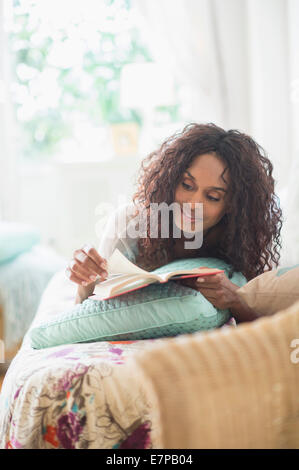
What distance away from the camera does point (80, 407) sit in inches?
32.7

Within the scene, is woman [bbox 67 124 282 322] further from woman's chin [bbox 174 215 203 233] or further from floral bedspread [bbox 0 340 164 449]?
floral bedspread [bbox 0 340 164 449]

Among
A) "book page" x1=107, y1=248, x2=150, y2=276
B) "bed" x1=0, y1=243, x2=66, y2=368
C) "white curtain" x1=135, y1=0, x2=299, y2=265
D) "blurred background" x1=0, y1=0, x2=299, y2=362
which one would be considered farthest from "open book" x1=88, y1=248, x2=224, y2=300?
"white curtain" x1=135, y1=0, x2=299, y2=265

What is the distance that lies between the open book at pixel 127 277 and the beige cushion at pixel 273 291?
0.09m

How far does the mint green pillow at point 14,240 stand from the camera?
1.94 metres

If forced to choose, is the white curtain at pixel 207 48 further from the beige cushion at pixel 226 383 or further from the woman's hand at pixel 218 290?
the beige cushion at pixel 226 383

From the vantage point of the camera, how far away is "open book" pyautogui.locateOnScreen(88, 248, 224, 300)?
925 mm

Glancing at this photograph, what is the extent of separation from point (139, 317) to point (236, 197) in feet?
1.21

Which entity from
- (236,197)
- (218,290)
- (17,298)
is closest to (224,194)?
(236,197)

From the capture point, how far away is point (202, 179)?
3.75 feet

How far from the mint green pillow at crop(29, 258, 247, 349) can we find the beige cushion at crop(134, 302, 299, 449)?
0.29m

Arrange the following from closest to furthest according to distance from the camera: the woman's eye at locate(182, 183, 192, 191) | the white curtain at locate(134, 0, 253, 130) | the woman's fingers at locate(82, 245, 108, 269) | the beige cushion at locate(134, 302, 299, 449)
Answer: the beige cushion at locate(134, 302, 299, 449) → the woman's fingers at locate(82, 245, 108, 269) → the woman's eye at locate(182, 183, 192, 191) → the white curtain at locate(134, 0, 253, 130)

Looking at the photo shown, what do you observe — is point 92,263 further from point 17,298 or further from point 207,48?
point 207,48

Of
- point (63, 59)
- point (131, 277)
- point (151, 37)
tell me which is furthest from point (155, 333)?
point (63, 59)

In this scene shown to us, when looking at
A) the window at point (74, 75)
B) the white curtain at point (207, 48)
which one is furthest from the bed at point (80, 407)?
the window at point (74, 75)
